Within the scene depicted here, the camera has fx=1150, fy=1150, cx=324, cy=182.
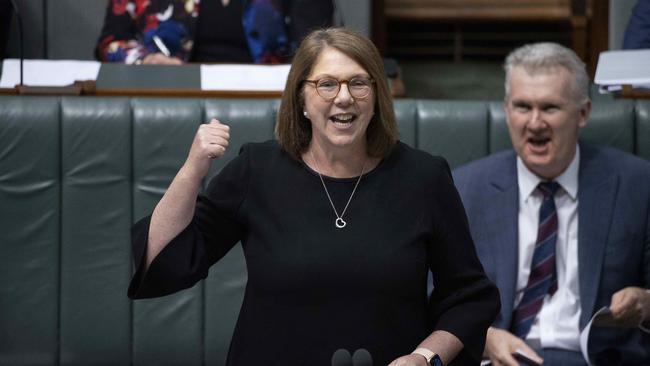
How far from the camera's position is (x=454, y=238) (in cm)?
239

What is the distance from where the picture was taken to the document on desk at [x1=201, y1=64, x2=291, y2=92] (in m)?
3.59

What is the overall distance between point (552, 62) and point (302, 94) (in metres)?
0.88

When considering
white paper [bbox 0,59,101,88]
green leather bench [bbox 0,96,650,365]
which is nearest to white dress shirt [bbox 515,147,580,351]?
green leather bench [bbox 0,96,650,365]

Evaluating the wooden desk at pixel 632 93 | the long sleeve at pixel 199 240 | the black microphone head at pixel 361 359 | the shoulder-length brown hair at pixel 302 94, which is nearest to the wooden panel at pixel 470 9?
the wooden desk at pixel 632 93

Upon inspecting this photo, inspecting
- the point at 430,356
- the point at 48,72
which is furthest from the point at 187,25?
the point at 430,356

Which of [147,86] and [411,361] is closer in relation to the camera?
[411,361]

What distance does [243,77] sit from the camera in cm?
364

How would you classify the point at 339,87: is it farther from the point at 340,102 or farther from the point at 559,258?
the point at 559,258

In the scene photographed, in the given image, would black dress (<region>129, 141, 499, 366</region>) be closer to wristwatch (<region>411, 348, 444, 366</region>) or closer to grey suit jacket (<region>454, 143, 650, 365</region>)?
wristwatch (<region>411, 348, 444, 366</region>)

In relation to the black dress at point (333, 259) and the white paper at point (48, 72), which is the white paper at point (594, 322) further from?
the white paper at point (48, 72)

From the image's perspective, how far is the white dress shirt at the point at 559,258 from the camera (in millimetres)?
2908

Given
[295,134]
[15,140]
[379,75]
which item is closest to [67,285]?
[15,140]

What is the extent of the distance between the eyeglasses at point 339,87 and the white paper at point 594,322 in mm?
835

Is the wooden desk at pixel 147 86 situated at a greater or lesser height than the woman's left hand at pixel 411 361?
greater
